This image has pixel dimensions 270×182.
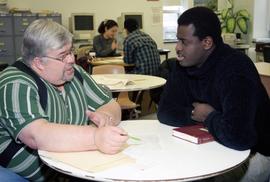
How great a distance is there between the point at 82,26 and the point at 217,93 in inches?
226

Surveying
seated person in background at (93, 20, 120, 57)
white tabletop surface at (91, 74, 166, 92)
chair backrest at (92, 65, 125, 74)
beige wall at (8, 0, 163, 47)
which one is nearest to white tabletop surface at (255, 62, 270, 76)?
white tabletop surface at (91, 74, 166, 92)

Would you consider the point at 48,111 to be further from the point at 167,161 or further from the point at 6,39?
the point at 6,39

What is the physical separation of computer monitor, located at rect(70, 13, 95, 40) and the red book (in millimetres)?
5654

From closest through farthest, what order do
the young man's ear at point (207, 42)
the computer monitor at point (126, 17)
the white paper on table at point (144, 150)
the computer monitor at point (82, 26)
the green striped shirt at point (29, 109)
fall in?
the white paper on table at point (144, 150) → the green striped shirt at point (29, 109) → the young man's ear at point (207, 42) → the computer monitor at point (82, 26) → the computer monitor at point (126, 17)

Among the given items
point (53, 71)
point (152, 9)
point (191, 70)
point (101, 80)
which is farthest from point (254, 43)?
point (53, 71)

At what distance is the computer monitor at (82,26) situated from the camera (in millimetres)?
7078

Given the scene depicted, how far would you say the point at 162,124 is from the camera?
193 centimetres

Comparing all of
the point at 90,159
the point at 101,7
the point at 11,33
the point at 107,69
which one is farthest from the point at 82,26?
the point at 90,159

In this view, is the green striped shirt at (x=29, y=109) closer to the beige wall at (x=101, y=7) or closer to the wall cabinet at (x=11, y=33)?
the wall cabinet at (x=11, y=33)

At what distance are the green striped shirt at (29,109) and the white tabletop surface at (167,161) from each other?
19 centimetres

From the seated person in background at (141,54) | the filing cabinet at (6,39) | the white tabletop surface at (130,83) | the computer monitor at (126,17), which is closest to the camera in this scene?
the white tabletop surface at (130,83)

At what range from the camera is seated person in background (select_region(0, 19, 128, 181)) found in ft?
4.70

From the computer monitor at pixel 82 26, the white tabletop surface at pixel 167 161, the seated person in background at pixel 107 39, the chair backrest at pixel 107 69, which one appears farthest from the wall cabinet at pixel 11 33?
the white tabletop surface at pixel 167 161

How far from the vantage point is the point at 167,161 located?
140cm
